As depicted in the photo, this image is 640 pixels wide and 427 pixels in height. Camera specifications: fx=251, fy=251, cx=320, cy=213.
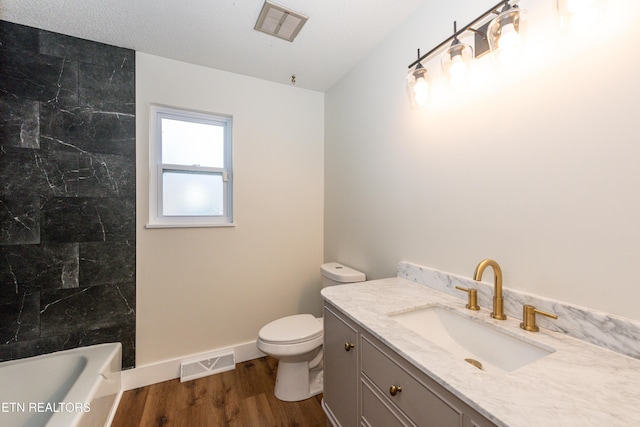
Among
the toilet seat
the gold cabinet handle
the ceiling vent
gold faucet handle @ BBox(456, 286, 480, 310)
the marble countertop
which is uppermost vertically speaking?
the ceiling vent

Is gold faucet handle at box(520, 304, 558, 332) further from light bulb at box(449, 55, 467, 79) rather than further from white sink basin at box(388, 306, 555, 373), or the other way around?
light bulb at box(449, 55, 467, 79)

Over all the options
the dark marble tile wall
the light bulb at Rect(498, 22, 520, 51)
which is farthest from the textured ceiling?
the light bulb at Rect(498, 22, 520, 51)

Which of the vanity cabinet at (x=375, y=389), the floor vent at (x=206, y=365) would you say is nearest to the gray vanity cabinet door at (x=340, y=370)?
the vanity cabinet at (x=375, y=389)

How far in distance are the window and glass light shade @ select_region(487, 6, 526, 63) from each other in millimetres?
1831

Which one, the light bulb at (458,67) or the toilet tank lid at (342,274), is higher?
the light bulb at (458,67)

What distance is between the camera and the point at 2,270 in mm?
1497

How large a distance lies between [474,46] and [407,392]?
1392 millimetres

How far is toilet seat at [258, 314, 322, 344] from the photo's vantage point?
156cm

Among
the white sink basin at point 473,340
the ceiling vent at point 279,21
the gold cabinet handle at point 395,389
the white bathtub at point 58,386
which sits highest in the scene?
the ceiling vent at point 279,21

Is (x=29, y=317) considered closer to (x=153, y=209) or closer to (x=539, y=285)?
(x=153, y=209)

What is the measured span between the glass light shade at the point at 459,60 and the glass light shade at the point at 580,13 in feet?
1.01

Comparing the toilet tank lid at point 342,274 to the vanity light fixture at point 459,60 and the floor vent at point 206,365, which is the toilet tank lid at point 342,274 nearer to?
the floor vent at point 206,365

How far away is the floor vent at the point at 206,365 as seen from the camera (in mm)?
1850

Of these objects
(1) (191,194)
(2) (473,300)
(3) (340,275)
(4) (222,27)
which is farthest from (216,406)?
(4) (222,27)
